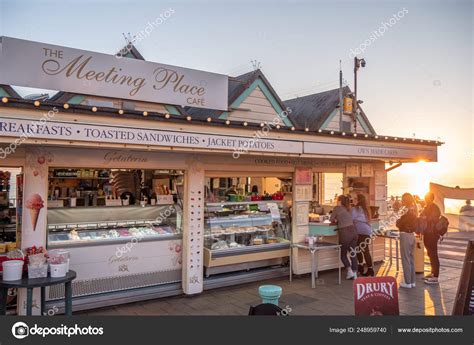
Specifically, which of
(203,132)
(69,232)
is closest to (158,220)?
(69,232)

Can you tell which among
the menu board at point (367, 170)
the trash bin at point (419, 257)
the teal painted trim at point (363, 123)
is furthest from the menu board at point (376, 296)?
the teal painted trim at point (363, 123)

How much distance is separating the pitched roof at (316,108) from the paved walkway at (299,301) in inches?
290

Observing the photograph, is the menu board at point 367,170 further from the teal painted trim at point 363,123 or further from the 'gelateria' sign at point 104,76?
the teal painted trim at point 363,123

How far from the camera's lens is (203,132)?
5980 mm

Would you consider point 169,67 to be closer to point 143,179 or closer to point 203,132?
point 203,132

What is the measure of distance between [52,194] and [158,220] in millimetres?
1860

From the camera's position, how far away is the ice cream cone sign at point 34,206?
5.56 metres

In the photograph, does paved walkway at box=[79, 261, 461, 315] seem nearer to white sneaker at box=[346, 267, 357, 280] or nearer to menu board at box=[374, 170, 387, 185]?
white sneaker at box=[346, 267, 357, 280]

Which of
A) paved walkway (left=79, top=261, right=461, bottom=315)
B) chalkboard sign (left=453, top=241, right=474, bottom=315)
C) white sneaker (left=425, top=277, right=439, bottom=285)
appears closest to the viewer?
chalkboard sign (left=453, top=241, right=474, bottom=315)

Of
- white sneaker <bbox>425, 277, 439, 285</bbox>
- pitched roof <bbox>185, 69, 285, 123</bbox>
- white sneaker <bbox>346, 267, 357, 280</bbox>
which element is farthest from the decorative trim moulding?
pitched roof <bbox>185, 69, 285, 123</bbox>

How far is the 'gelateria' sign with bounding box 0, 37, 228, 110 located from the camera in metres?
5.71

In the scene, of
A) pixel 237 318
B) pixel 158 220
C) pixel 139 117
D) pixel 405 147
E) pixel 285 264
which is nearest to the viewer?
pixel 237 318

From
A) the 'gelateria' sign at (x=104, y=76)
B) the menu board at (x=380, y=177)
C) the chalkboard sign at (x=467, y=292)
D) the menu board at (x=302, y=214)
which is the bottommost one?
the chalkboard sign at (x=467, y=292)

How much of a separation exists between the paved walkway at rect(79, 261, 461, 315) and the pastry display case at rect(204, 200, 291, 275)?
492mm
